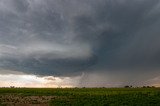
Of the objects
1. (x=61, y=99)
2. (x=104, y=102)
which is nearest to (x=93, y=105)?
(x=104, y=102)

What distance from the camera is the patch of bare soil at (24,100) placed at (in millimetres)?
61906

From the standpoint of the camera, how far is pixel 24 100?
64938 millimetres

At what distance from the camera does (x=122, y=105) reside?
58.7 m

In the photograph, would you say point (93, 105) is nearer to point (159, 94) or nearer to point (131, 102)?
point (131, 102)

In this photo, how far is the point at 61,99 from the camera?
6588 centimetres

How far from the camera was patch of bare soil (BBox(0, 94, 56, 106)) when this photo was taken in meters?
61.9

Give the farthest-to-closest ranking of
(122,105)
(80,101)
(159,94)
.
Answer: (159,94)
(80,101)
(122,105)

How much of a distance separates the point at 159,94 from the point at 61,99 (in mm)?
19067

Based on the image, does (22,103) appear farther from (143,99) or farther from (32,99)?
(143,99)

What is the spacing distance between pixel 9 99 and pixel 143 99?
79.2 feet

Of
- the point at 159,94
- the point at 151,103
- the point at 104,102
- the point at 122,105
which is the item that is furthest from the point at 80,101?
the point at 159,94

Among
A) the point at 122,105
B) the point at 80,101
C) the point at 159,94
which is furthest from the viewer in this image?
the point at 159,94

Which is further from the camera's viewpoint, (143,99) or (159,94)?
(159,94)

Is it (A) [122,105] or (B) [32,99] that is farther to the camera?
(B) [32,99]
